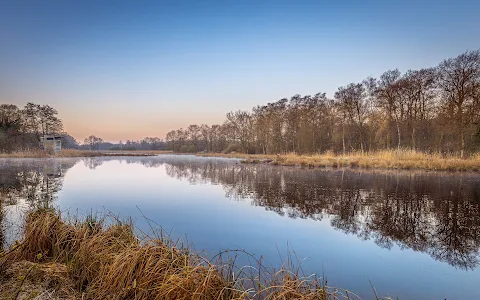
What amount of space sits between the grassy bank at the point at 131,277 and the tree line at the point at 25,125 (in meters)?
44.7

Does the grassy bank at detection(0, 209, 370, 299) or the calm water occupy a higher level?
the grassy bank at detection(0, 209, 370, 299)

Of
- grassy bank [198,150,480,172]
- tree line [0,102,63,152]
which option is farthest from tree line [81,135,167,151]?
grassy bank [198,150,480,172]

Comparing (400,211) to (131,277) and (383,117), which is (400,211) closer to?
(131,277)

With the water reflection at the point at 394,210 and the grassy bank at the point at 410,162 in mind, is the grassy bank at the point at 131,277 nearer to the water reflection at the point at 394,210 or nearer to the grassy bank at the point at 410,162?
the water reflection at the point at 394,210

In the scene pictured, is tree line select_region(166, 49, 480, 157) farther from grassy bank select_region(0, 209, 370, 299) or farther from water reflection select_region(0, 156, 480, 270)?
grassy bank select_region(0, 209, 370, 299)

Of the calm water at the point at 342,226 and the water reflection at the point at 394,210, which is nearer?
the calm water at the point at 342,226

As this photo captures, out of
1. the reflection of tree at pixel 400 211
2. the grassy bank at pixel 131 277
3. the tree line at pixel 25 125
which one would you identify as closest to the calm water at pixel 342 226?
the reflection of tree at pixel 400 211

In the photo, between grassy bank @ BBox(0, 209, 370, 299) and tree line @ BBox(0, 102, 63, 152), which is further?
tree line @ BBox(0, 102, 63, 152)

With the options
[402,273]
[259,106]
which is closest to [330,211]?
[402,273]

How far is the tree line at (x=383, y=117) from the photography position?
2164 cm

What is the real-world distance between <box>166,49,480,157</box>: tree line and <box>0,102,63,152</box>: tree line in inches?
1257

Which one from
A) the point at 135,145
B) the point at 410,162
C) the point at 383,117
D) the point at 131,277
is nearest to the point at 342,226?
the point at 131,277

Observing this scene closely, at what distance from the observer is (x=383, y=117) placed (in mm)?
32750

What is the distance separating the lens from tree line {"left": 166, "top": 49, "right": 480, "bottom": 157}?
71.0 feet
